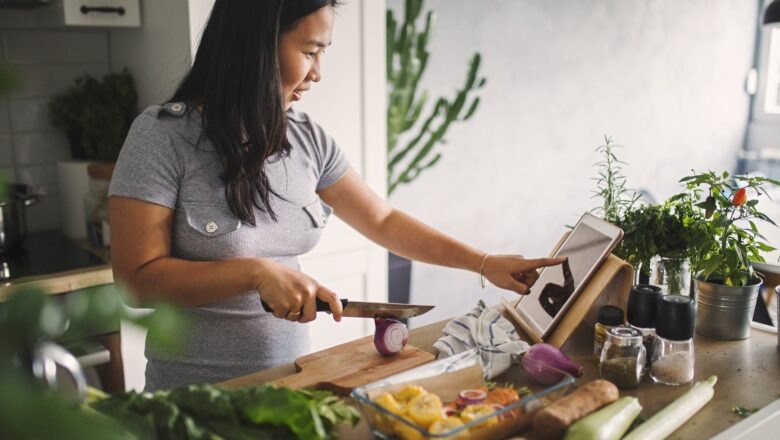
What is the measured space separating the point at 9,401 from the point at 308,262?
2083mm

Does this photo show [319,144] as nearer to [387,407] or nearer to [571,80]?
[387,407]

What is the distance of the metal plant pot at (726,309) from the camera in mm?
1474

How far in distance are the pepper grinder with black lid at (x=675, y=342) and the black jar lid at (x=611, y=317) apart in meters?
0.08

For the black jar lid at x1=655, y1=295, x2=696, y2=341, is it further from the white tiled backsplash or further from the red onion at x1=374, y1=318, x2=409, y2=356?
the white tiled backsplash

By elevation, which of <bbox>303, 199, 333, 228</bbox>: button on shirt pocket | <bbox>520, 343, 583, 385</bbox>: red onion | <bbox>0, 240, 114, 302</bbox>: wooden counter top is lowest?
<bbox>0, 240, 114, 302</bbox>: wooden counter top

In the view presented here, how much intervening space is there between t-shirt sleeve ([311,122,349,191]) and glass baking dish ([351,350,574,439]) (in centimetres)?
65

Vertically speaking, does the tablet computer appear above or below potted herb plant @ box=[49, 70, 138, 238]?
below

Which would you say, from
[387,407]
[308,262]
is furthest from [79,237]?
[387,407]

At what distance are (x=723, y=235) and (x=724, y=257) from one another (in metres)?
0.05

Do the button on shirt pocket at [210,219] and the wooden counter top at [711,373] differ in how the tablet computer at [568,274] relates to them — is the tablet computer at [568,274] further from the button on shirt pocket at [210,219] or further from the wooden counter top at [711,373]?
the button on shirt pocket at [210,219]

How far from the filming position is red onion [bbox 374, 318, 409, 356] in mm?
1354

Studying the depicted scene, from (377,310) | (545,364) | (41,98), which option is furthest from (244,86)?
(41,98)

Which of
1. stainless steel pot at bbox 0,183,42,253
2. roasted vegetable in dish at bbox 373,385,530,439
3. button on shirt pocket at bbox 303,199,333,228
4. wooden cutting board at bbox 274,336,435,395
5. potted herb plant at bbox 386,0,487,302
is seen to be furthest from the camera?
potted herb plant at bbox 386,0,487,302

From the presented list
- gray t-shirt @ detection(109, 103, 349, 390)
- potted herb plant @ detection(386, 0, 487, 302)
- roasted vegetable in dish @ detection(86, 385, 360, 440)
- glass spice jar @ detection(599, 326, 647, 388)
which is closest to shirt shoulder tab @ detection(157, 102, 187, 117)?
gray t-shirt @ detection(109, 103, 349, 390)
